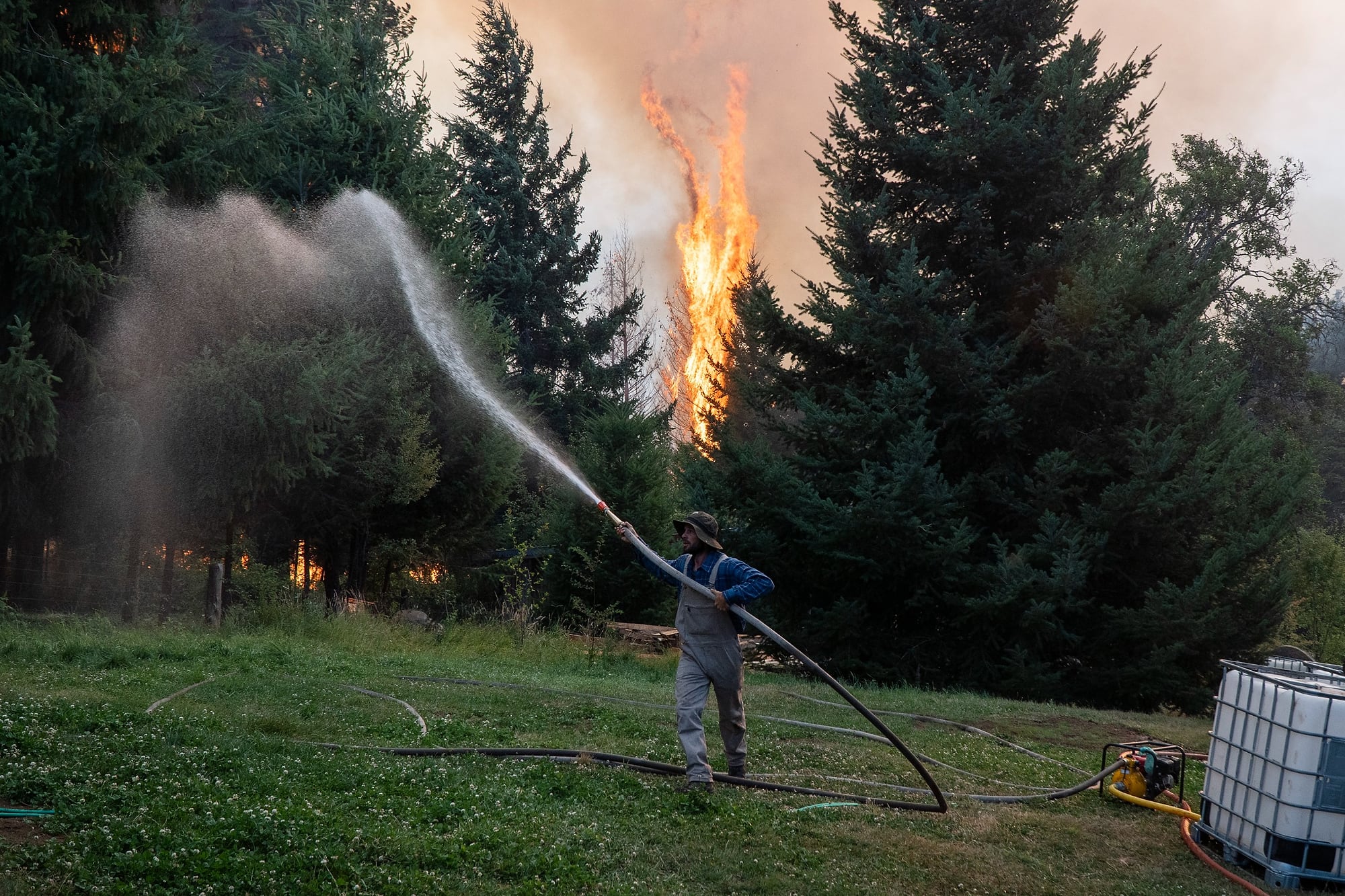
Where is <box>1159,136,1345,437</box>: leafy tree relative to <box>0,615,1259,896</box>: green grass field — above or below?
above

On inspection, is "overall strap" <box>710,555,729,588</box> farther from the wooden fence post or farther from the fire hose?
the wooden fence post

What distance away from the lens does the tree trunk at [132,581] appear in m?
20.0

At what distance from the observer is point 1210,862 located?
7.15m

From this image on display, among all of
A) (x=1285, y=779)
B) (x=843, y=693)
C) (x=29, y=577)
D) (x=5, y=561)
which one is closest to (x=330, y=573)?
(x=29, y=577)

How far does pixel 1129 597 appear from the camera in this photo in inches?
799

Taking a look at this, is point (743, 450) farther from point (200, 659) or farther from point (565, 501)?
point (200, 659)

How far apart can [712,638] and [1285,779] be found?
4.04 metres

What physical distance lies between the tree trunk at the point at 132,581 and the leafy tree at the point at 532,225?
20.1 m

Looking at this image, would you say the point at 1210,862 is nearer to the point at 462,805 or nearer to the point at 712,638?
the point at 712,638

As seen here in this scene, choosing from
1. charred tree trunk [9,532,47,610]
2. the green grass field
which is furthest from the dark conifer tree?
charred tree trunk [9,532,47,610]

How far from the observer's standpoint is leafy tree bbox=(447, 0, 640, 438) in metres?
40.3

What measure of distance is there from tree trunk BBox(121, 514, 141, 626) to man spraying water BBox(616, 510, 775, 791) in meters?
15.4

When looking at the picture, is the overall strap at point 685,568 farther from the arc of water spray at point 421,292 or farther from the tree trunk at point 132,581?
the tree trunk at point 132,581

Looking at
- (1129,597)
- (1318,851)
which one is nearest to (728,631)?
(1318,851)
